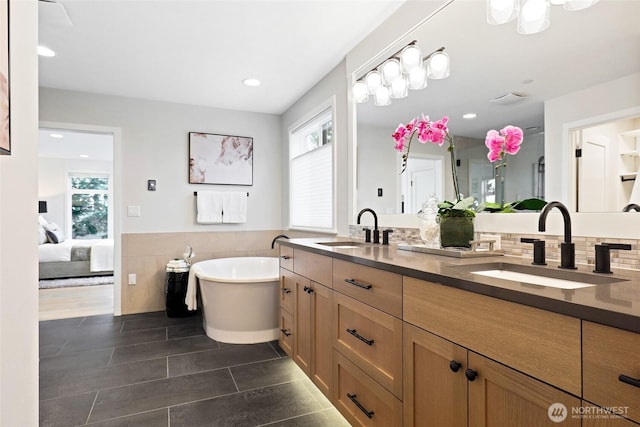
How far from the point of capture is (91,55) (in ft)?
9.27

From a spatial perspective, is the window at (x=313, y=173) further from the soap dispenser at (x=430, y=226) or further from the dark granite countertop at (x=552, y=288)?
the dark granite countertop at (x=552, y=288)

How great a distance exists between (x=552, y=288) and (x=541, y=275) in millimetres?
466

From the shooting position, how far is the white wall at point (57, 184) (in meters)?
7.69

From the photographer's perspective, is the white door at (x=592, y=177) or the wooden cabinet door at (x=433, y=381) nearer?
the wooden cabinet door at (x=433, y=381)

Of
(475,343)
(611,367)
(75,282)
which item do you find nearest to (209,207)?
(75,282)

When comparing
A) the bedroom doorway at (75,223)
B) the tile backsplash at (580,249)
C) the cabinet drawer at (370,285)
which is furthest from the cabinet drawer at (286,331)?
the bedroom doorway at (75,223)

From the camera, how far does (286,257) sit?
2.47 meters

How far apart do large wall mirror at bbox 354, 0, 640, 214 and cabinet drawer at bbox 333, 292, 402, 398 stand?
2.74 ft

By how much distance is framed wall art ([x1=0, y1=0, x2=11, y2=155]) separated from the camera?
0.80 metres

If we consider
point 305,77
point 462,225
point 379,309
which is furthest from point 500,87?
point 305,77

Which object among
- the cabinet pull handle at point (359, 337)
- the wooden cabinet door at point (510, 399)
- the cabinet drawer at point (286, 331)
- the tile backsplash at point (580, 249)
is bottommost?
the cabinet drawer at point (286, 331)

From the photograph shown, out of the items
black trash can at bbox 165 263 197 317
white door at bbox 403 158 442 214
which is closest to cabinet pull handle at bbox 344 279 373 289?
white door at bbox 403 158 442 214

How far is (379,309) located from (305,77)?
2.53 metres

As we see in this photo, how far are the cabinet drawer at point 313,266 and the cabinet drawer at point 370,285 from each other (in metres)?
0.09
